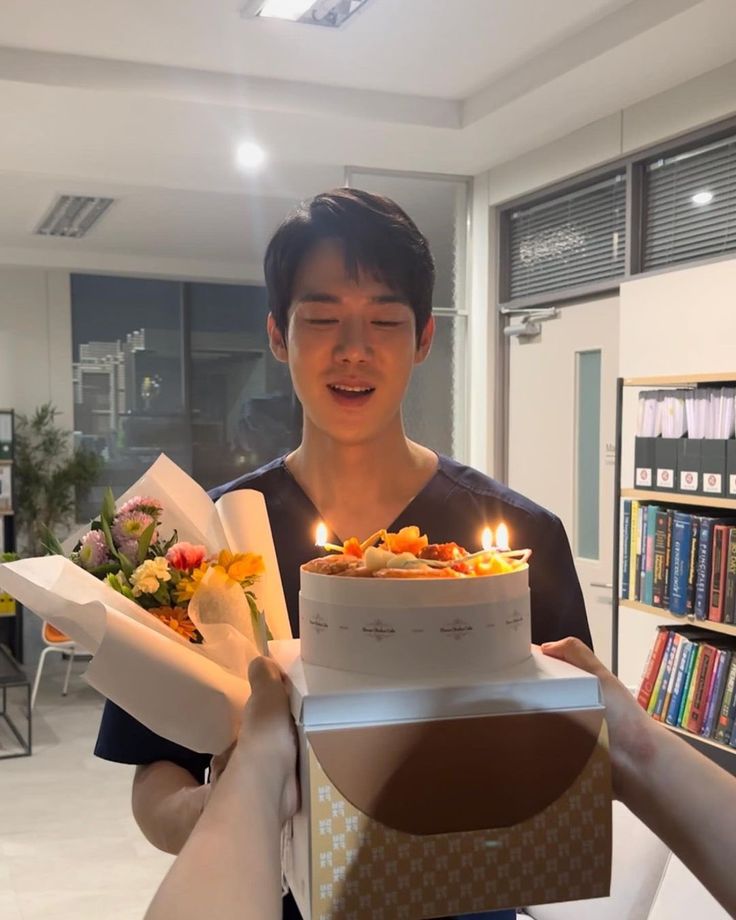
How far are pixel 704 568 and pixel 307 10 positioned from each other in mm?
2141

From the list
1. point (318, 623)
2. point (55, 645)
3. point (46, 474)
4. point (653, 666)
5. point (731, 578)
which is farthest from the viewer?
point (46, 474)

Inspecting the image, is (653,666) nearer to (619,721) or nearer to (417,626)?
(619,721)

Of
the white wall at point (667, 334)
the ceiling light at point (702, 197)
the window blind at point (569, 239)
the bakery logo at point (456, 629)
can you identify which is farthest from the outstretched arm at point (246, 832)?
the window blind at point (569, 239)

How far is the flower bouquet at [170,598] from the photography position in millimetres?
856

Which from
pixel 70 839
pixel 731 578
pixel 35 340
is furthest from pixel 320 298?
pixel 35 340

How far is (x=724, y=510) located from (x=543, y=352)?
1.57 m

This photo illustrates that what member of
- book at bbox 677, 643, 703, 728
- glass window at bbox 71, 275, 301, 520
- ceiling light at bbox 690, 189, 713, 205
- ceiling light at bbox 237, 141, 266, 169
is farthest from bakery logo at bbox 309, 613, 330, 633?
glass window at bbox 71, 275, 301, 520

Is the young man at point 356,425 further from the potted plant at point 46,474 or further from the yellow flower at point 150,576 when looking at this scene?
the potted plant at point 46,474

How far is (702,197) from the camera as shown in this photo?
340cm

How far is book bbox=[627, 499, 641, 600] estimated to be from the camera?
3150 mm

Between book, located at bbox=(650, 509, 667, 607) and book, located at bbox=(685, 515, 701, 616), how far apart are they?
12cm

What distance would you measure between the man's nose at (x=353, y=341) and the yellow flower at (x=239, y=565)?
0.31m

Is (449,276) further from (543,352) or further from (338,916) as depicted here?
(338,916)

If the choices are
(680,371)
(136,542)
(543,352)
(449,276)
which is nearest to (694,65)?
(680,371)
